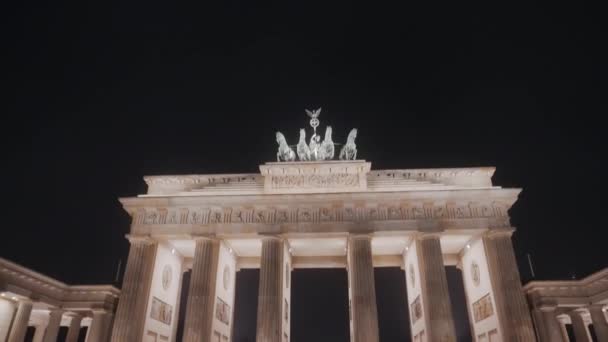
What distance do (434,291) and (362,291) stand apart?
4.19 metres

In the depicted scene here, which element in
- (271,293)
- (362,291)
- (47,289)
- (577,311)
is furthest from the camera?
(47,289)

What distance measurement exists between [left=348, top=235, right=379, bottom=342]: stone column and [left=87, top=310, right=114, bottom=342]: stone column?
1694cm

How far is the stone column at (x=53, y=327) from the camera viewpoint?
28.5m

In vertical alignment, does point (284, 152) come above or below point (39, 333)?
above

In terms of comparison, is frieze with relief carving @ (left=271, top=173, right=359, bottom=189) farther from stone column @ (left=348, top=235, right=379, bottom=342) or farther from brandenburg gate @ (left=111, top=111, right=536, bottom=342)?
stone column @ (left=348, top=235, right=379, bottom=342)

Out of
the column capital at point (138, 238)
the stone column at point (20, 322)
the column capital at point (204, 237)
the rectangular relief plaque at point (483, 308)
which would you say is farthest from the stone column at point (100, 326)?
the rectangular relief plaque at point (483, 308)

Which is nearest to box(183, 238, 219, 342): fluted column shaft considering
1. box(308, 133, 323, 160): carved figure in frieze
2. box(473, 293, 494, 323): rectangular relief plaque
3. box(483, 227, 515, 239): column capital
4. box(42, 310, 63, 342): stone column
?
box(308, 133, 323, 160): carved figure in frieze

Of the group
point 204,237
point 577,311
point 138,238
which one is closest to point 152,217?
point 138,238

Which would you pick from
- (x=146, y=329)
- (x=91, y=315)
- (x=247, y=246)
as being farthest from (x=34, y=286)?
(x=247, y=246)

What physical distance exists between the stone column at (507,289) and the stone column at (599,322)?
5.61 m

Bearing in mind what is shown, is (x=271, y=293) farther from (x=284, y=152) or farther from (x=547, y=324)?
(x=547, y=324)

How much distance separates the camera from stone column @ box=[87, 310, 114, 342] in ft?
93.7

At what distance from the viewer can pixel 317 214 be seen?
1072 inches

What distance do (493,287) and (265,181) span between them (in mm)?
15760
